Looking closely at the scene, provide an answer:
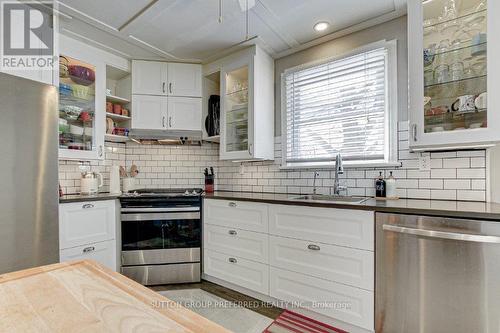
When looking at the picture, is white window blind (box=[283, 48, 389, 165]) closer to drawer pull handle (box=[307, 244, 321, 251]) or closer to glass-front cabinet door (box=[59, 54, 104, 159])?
drawer pull handle (box=[307, 244, 321, 251])

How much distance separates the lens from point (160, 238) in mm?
2527

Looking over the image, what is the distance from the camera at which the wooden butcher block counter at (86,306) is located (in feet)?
1.76

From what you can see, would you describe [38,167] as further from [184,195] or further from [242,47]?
[242,47]

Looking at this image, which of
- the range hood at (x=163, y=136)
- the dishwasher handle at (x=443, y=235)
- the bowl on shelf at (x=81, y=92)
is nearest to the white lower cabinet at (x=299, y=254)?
the dishwasher handle at (x=443, y=235)

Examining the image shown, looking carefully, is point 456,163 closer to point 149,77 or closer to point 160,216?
point 160,216

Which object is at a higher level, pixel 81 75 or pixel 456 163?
pixel 81 75

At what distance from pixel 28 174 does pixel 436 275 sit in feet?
8.80

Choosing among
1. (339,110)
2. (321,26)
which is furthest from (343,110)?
(321,26)

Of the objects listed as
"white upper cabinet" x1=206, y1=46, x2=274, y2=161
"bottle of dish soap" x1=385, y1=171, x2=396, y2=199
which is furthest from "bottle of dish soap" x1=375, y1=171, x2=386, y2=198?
"white upper cabinet" x1=206, y1=46, x2=274, y2=161

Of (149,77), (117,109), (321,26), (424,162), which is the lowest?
(424,162)

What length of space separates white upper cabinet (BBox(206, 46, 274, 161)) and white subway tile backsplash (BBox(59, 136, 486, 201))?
0.30 metres

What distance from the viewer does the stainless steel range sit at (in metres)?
2.49

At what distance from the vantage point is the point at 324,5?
200 centimetres

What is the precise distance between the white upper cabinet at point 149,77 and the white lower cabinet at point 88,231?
130 cm
